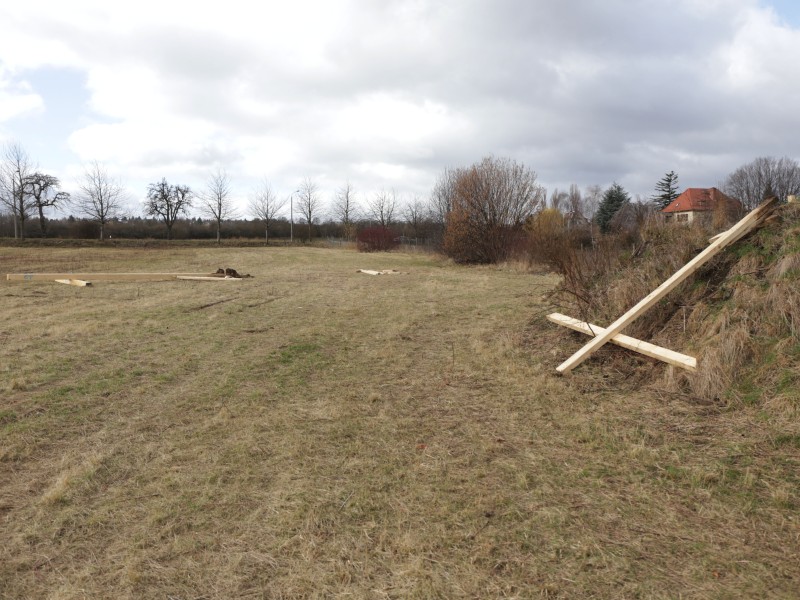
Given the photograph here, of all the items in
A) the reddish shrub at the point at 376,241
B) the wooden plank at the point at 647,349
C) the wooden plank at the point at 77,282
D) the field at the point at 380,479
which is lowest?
the field at the point at 380,479

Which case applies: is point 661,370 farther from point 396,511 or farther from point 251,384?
point 251,384

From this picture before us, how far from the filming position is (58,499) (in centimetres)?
322

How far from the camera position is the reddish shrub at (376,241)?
45438 mm

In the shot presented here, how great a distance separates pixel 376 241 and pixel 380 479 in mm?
42709

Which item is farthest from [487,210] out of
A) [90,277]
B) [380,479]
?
[380,479]

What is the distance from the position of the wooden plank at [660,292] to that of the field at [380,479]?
0.22m

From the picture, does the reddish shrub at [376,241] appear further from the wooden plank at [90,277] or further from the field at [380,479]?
the field at [380,479]

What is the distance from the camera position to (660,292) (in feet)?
18.7

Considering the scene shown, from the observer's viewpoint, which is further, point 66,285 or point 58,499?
point 66,285

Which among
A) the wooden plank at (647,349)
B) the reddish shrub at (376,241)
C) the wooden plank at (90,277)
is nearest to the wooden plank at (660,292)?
the wooden plank at (647,349)

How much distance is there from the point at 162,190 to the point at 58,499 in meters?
52.4

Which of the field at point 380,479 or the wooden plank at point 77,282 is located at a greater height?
the wooden plank at point 77,282

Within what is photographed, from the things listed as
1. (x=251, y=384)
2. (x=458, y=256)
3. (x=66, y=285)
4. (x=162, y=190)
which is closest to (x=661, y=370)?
(x=251, y=384)

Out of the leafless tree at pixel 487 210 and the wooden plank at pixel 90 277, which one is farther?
the leafless tree at pixel 487 210
